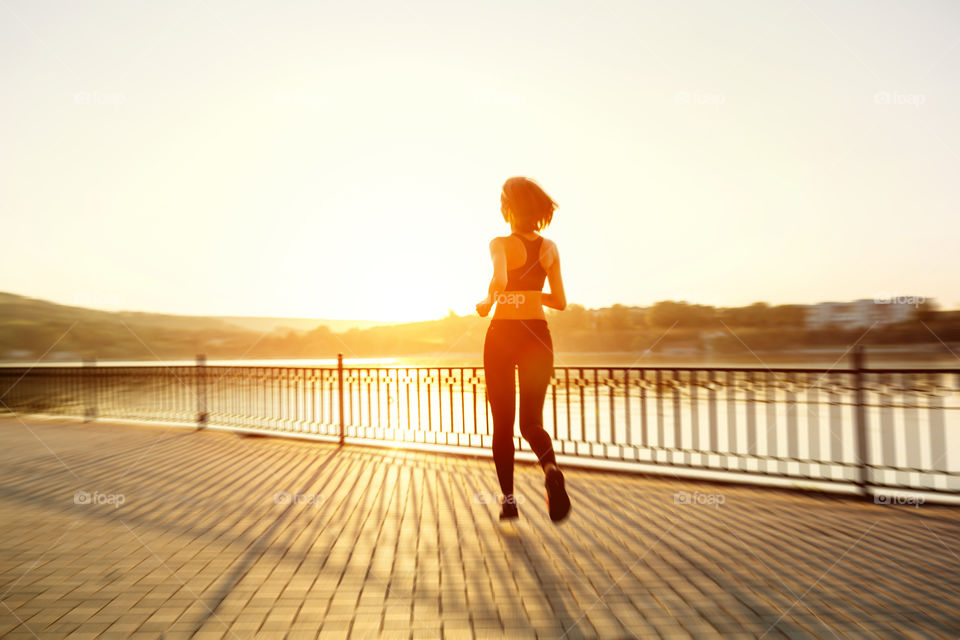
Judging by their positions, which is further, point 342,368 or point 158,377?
point 158,377

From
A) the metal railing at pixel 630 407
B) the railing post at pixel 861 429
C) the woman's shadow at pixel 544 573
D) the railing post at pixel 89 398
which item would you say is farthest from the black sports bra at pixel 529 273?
the railing post at pixel 89 398

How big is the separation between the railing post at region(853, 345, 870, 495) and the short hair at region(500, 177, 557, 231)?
12.7 feet

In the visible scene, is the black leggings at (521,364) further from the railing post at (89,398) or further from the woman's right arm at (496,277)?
the railing post at (89,398)

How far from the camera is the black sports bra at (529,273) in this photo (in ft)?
15.0

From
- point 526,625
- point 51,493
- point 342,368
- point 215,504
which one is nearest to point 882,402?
point 526,625

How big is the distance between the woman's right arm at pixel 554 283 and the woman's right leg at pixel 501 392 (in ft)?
1.58

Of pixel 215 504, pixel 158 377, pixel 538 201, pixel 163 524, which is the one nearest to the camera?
pixel 538 201

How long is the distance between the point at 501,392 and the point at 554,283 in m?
0.97

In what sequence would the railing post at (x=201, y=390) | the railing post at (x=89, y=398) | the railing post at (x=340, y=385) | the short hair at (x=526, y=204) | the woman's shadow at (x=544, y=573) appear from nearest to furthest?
the woman's shadow at (x=544, y=573) → the short hair at (x=526, y=204) → the railing post at (x=340, y=385) → the railing post at (x=201, y=390) → the railing post at (x=89, y=398)

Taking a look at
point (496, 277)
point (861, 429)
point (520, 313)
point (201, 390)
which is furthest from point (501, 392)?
point (201, 390)

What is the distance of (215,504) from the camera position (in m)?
5.88

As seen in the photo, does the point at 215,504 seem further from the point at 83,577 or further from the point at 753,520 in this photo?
the point at 753,520

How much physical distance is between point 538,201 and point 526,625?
3.06m

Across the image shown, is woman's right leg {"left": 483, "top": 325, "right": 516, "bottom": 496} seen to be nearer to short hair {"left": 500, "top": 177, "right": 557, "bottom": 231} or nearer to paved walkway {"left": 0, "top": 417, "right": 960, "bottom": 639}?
paved walkway {"left": 0, "top": 417, "right": 960, "bottom": 639}
